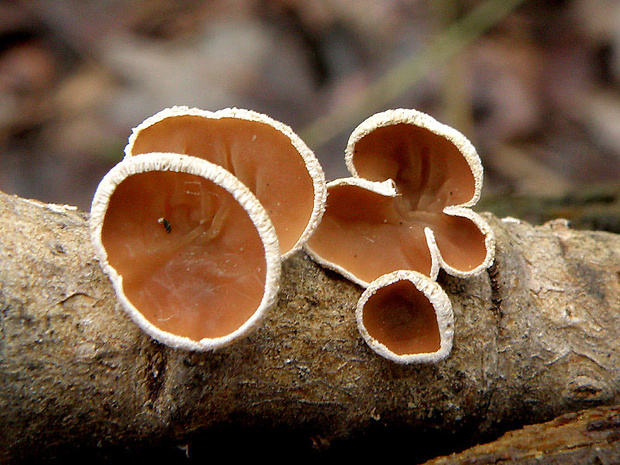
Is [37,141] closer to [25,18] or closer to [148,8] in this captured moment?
[25,18]

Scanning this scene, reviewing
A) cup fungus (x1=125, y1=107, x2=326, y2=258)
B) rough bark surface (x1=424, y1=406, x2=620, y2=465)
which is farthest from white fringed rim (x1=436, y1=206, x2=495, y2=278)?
rough bark surface (x1=424, y1=406, x2=620, y2=465)

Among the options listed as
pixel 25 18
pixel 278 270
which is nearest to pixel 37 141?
pixel 25 18

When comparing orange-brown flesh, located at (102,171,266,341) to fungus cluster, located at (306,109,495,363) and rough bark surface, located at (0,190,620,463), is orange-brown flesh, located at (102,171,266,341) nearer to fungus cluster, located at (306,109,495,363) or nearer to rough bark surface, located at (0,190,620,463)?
rough bark surface, located at (0,190,620,463)

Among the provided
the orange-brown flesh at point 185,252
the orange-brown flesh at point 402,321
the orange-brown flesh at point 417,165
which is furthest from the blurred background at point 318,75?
the orange-brown flesh at point 185,252

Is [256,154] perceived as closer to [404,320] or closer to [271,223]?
[271,223]

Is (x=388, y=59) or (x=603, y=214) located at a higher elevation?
(x=603, y=214)
